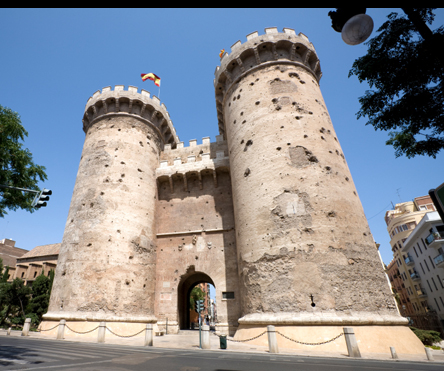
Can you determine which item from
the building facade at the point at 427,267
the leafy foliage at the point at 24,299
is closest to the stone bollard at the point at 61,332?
the leafy foliage at the point at 24,299

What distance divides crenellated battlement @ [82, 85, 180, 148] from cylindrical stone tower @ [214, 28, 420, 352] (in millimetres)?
6465

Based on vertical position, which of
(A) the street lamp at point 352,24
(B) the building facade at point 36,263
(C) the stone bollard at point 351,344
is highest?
(B) the building facade at point 36,263

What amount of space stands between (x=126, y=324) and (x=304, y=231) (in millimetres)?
10061

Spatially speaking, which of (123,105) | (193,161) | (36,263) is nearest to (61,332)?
(193,161)

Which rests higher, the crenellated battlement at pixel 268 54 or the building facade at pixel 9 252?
the crenellated battlement at pixel 268 54

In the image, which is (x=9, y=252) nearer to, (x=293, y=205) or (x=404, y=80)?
(x=293, y=205)

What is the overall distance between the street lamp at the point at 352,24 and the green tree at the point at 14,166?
9.71m

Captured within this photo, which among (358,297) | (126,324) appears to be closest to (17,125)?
(126,324)

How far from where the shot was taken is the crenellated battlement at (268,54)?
16.6m

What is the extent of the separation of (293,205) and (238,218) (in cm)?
324

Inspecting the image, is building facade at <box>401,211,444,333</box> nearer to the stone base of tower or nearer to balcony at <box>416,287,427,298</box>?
balcony at <box>416,287,427,298</box>

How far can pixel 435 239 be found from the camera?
2700cm

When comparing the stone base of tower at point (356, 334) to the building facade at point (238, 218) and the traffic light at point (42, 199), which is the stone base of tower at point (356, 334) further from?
the traffic light at point (42, 199)

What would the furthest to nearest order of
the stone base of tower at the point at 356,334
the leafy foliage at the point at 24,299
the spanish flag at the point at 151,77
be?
the spanish flag at the point at 151,77
the leafy foliage at the point at 24,299
the stone base of tower at the point at 356,334
